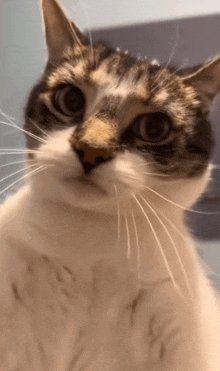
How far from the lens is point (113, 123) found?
→ 1.76ft

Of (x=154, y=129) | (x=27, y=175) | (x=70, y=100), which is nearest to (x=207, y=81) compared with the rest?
(x=154, y=129)

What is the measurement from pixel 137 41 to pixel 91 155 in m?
0.23

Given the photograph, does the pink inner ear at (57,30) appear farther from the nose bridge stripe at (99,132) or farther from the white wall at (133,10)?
the nose bridge stripe at (99,132)

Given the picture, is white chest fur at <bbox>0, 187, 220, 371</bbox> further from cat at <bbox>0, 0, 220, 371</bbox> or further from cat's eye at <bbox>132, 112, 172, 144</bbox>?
cat's eye at <bbox>132, 112, 172, 144</bbox>

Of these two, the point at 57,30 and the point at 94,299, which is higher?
the point at 57,30

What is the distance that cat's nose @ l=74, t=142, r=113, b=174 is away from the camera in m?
0.50

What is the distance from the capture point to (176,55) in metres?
0.58

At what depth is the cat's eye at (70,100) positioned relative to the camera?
57 centimetres

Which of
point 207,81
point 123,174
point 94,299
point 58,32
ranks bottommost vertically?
point 94,299

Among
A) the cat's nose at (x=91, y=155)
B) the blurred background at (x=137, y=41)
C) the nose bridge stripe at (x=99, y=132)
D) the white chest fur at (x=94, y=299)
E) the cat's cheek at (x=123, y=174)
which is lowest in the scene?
the white chest fur at (x=94, y=299)

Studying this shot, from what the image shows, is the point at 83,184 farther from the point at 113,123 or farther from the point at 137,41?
the point at 137,41

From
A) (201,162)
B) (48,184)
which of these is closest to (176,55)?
(201,162)

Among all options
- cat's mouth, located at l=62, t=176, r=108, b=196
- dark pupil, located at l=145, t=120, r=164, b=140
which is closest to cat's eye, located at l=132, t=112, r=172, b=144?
dark pupil, located at l=145, t=120, r=164, b=140

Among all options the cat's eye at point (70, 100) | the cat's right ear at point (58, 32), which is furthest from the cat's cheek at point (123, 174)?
the cat's right ear at point (58, 32)
